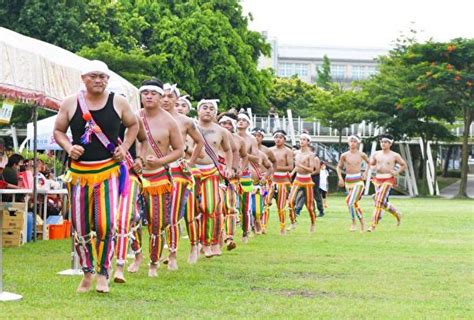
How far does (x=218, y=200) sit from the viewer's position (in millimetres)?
12859

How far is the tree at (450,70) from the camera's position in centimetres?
4716

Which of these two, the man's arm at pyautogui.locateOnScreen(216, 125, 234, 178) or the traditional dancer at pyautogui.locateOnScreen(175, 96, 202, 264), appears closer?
the traditional dancer at pyautogui.locateOnScreen(175, 96, 202, 264)

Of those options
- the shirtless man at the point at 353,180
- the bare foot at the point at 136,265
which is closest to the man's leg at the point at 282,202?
the shirtless man at the point at 353,180

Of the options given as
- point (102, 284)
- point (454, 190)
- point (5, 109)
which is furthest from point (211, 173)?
point (454, 190)

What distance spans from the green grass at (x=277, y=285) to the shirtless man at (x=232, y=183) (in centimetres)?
32

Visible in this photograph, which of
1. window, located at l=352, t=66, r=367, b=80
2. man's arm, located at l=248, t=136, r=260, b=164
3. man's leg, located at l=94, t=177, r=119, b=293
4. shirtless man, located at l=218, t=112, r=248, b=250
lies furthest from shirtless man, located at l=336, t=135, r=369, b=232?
window, located at l=352, t=66, r=367, b=80

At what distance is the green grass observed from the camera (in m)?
7.98

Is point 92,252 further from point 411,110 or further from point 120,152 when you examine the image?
point 411,110

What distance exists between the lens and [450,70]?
47125 mm

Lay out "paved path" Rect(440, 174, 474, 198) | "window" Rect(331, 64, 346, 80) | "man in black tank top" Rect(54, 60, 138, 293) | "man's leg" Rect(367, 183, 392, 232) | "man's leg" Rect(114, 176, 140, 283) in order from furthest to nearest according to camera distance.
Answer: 1. "window" Rect(331, 64, 346, 80)
2. "paved path" Rect(440, 174, 474, 198)
3. "man's leg" Rect(367, 183, 392, 232)
4. "man's leg" Rect(114, 176, 140, 283)
5. "man in black tank top" Rect(54, 60, 138, 293)

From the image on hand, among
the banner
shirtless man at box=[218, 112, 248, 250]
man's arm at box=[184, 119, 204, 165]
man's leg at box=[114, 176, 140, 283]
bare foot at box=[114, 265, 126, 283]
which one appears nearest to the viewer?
man's leg at box=[114, 176, 140, 283]

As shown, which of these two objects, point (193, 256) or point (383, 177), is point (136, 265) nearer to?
point (193, 256)

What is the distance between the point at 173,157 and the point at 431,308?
10.6 ft

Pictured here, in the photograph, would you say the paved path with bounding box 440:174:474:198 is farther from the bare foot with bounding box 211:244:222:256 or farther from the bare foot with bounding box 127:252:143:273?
the bare foot with bounding box 127:252:143:273
